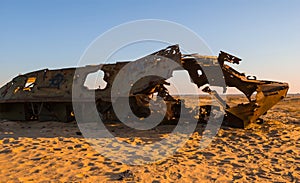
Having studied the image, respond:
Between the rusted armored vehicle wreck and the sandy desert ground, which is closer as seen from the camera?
the sandy desert ground

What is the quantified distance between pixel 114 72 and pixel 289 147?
6.45 meters

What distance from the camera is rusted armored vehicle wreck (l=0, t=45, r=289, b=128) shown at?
33.4 ft

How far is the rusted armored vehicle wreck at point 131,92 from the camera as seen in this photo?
33.4 ft

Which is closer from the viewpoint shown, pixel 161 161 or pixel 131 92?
pixel 161 161

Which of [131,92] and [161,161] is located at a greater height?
[131,92]

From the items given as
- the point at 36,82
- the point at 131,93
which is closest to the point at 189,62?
the point at 131,93

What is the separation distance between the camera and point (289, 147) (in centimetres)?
739

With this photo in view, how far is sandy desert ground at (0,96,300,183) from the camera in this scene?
16.5ft

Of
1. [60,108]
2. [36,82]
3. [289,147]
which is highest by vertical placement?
[36,82]

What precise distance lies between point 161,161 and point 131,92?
178 inches

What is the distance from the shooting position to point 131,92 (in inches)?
406

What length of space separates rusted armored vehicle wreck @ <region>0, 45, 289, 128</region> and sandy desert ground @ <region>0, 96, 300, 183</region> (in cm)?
148

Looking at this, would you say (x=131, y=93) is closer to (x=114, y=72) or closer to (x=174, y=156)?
(x=114, y=72)

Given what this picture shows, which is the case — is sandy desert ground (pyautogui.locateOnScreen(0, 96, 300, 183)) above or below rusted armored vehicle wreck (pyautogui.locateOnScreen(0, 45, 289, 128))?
below
